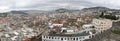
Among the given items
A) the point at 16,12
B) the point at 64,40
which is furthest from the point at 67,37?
the point at 16,12

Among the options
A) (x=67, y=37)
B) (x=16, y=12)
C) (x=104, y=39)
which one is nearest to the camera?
(x=104, y=39)

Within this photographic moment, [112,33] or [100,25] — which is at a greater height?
[112,33]

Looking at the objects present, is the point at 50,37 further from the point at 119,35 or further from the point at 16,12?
the point at 16,12

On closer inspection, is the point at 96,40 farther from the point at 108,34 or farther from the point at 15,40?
the point at 15,40

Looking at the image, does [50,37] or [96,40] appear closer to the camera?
[96,40]

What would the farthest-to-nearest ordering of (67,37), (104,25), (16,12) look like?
(16,12)
(104,25)
(67,37)

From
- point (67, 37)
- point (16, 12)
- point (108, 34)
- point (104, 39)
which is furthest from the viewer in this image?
point (16, 12)

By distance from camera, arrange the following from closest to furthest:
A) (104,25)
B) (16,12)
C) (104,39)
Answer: (104,39) → (104,25) → (16,12)

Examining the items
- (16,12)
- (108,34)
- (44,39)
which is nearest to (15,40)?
(44,39)

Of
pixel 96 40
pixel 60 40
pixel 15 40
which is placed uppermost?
pixel 96 40
